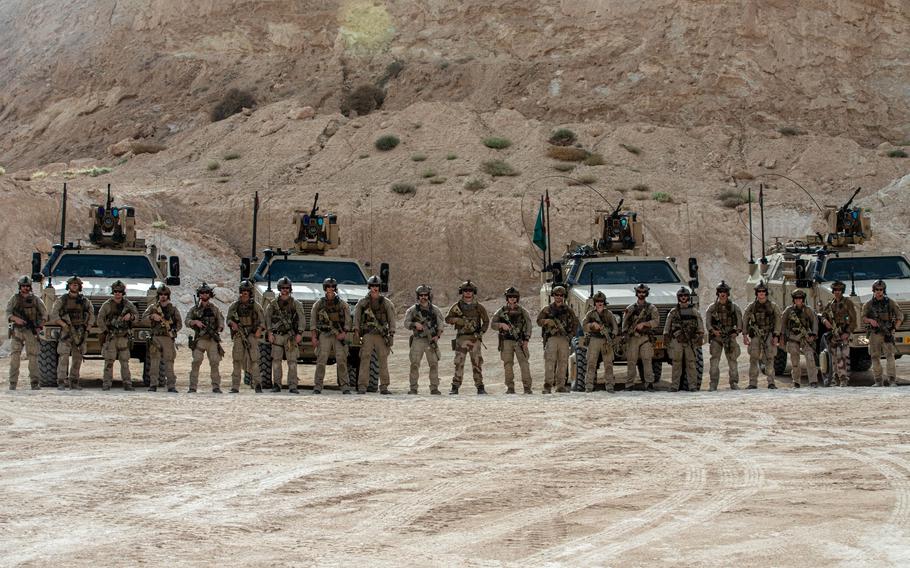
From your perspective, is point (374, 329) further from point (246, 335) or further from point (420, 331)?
point (246, 335)

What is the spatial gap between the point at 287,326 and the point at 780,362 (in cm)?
805

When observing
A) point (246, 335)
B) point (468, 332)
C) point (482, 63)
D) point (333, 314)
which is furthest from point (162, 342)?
point (482, 63)

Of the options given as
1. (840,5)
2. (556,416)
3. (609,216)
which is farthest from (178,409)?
(840,5)

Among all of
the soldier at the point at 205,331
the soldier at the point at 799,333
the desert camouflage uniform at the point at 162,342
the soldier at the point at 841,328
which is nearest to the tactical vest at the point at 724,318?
the soldier at the point at 799,333

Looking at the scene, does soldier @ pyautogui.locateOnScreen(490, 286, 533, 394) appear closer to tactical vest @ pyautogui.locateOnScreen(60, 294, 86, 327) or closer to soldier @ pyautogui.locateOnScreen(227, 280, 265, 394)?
soldier @ pyautogui.locateOnScreen(227, 280, 265, 394)

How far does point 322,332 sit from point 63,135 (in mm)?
38720

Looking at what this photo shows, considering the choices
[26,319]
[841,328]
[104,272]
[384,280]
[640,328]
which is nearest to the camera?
[640,328]

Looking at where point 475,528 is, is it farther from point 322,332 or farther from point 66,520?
point 322,332

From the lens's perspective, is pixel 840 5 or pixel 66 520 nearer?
pixel 66 520

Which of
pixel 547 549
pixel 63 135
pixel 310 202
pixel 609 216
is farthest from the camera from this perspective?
pixel 63 135

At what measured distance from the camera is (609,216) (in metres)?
19.3

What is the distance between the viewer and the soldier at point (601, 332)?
15.4 meters

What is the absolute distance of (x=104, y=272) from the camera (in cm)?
1780

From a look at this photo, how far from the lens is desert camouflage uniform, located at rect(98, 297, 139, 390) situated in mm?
15734
